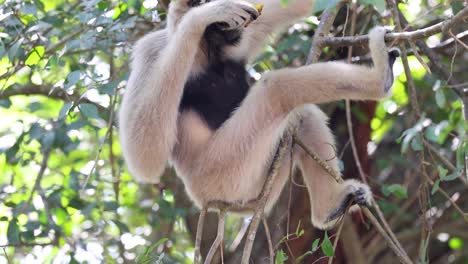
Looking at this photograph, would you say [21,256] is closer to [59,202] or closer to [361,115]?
A: [59,202]

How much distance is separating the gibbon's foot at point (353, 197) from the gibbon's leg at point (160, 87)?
115 centimetres

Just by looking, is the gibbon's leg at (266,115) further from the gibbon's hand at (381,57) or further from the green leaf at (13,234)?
the green leaf at (13,234)

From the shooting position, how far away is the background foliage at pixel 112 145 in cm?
507

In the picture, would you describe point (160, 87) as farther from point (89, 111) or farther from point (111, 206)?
point (111, 206)

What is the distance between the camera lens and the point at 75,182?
580cm

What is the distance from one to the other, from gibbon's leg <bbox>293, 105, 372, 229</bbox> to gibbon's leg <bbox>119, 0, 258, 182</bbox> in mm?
843

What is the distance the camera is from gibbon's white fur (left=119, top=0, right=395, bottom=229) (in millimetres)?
4082

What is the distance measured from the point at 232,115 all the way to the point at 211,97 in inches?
10.2

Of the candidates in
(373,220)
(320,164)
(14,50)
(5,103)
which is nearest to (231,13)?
(320,164)

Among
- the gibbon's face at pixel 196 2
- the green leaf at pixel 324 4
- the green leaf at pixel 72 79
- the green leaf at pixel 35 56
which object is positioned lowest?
the green leaf at pixel 35 56

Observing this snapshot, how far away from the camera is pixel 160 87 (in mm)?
4250

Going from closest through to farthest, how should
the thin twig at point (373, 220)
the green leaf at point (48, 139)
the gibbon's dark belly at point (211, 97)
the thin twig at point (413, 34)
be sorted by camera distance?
the thin twig at point (413, 34), the thin twig at point (373, 220), the gibbon's dark belly at point (211, 97), the green leaf at point (48, 139)

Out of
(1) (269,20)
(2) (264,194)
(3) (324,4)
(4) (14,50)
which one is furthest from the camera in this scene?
(1) (269,20)

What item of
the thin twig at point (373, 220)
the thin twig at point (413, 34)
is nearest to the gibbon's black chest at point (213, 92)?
the thin twig at point (373, 220)
